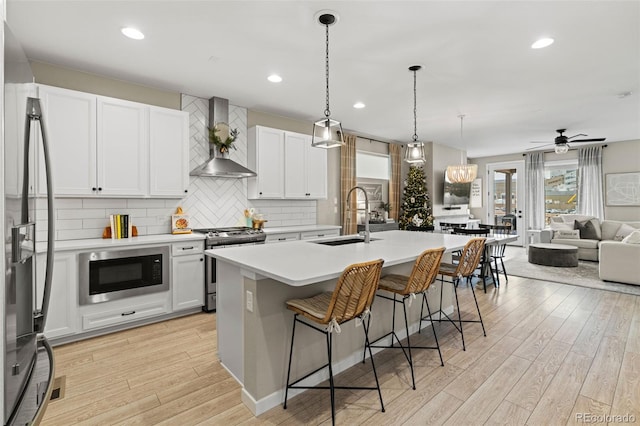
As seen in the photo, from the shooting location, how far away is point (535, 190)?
883 centimetres

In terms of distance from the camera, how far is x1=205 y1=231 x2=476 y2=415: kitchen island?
6.70 ft

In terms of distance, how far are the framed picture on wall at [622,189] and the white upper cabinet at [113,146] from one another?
9.18 meters

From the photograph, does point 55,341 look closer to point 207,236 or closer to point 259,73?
point 207,236

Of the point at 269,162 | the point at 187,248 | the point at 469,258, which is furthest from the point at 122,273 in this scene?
the point at 469,258

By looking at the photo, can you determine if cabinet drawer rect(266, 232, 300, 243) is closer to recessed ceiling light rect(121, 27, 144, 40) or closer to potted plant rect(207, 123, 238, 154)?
potted plant rect(207, 123, 238, 154)

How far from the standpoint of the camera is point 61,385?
4.17ft

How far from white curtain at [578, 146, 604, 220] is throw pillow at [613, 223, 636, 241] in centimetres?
98

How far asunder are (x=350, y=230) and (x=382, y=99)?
8.36 ft

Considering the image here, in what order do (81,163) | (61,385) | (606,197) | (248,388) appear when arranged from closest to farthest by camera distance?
1. (61,385)
2. (248,388)
3. (81,163)
4. (606,197)

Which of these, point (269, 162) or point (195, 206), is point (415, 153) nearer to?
point (269, 162)

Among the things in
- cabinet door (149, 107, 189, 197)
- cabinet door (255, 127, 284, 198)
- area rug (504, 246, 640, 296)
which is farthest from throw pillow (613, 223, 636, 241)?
cabinet door (149, 107, 189, 197)

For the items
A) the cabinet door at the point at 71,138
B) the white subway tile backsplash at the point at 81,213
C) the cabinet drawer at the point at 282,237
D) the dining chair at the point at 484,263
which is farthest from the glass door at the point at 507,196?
the cabinet door at the point at 71,138

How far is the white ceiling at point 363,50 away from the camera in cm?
246

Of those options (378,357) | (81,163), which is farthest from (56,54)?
(378,357)
